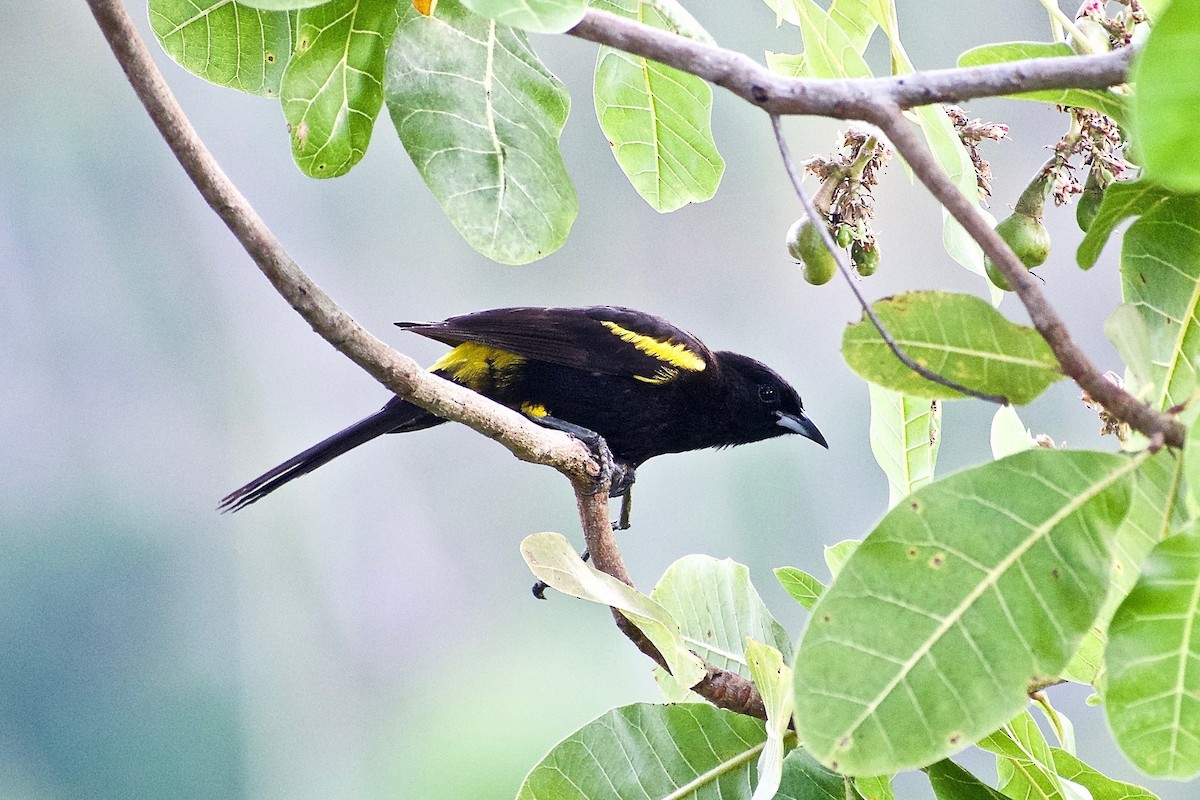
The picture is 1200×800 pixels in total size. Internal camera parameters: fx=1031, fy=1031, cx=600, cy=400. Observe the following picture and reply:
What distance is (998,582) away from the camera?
1.69 feet

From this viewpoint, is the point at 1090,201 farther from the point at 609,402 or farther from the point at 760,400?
the point at 760,400

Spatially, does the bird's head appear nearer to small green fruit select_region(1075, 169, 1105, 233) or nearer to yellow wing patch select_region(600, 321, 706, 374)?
yellow wing patch select_region(600, 321, 706, 374)

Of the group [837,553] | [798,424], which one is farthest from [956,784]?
[798,424]

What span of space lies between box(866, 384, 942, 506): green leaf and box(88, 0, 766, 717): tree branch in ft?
0.74

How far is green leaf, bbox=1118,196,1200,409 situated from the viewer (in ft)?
1.98

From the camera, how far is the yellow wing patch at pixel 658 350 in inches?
83.9

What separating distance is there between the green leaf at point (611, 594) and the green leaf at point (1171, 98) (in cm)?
48

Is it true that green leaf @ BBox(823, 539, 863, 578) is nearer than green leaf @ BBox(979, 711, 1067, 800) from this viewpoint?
No

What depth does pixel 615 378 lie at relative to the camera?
2098mm

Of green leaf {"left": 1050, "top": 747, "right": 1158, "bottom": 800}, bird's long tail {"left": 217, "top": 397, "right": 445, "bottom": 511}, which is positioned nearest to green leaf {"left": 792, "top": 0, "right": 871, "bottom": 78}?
green leaf {"left": 1050, "top": 747, "right": 1158, "bottom": 800}

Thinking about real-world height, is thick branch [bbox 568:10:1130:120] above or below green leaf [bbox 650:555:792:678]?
above

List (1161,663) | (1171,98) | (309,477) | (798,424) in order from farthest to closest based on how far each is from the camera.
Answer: (309,477) < (798,424) < (1161,663) < (1171,98)

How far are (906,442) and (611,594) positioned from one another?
311 millimetres

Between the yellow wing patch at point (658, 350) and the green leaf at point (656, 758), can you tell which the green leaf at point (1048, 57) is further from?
the yellow wing patch at point (658, 350)
